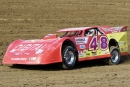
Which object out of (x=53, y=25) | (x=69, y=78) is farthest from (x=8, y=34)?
(x=69, y=78)

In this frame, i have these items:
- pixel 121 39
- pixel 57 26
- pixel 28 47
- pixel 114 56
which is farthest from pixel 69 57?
pixel 57 26

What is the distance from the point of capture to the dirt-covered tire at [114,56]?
1441 cm

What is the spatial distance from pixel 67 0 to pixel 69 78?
16.3 meters

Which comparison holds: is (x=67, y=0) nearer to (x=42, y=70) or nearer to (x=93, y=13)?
(x=93, y=13)

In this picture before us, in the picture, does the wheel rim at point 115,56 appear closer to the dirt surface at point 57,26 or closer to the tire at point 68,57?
the dirt surface at point 57,26

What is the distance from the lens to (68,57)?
12867mm

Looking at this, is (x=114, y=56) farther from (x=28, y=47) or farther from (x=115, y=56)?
(x=28, y=47)

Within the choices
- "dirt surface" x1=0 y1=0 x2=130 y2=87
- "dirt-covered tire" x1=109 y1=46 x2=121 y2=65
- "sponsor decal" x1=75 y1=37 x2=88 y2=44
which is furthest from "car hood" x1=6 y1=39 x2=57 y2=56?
"dirt-covered tire" x1=109 y1=46 x2=121 y2=65

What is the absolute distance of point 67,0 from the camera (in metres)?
26.5

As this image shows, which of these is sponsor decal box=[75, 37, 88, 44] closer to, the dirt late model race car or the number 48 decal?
the dirt late model race car

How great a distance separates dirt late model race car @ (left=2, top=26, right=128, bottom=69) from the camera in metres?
12.3

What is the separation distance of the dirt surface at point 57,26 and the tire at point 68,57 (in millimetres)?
335

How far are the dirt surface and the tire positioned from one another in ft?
1.10

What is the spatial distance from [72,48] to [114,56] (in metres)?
2.26
